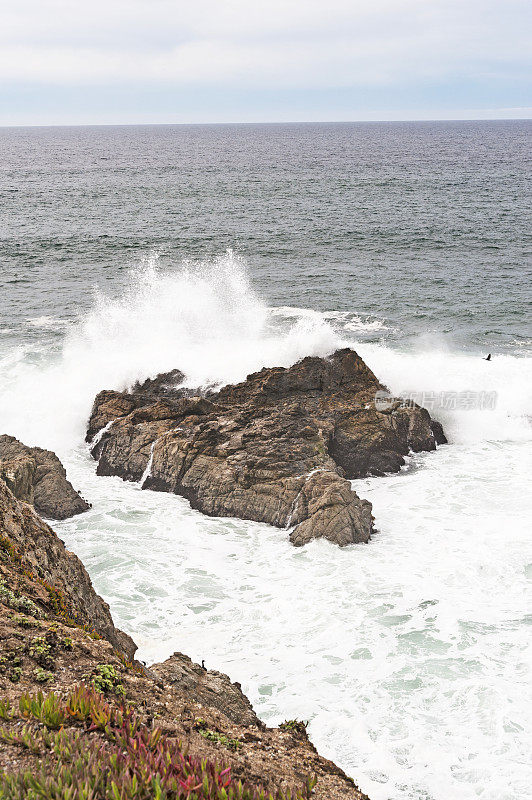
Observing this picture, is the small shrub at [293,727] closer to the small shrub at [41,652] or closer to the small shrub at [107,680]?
the small shrub at [107,680]

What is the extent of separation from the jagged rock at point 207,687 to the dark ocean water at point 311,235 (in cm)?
2412

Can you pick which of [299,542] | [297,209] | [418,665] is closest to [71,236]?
[297,209]

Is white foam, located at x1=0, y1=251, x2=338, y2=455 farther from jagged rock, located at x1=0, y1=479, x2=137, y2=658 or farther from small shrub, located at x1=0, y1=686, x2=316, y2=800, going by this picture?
small shrub, located at x1=0, y1=686, x2=316, y2=800

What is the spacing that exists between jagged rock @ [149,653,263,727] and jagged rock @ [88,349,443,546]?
21.6ft

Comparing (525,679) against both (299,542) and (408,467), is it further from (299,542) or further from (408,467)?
(408,467)

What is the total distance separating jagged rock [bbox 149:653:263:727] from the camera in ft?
25.2

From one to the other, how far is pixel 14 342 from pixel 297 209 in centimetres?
4230

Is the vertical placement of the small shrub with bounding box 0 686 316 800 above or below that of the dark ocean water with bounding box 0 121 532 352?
below

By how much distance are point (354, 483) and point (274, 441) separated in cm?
274

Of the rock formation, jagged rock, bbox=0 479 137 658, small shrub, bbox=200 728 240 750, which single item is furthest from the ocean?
small shrub, bbox=200 728 240 750

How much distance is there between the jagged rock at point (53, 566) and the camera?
8827 millimetres

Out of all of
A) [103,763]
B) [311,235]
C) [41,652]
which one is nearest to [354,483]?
[41,652]

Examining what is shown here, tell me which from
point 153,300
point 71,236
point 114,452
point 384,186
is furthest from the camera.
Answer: point 384,186

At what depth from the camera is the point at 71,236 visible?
54.5 m
